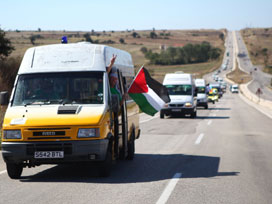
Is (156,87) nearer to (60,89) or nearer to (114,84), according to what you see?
(114,84)

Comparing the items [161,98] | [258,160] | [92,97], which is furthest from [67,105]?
[258,160]

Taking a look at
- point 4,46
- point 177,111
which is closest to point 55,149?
point 177,111

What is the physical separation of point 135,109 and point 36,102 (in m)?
3.68

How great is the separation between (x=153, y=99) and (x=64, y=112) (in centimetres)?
272

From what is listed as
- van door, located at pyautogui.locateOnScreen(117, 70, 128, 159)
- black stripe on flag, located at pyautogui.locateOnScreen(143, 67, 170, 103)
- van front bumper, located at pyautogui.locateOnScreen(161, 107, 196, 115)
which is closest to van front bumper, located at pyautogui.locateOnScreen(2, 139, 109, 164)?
van door, located at pyautogui.locateOnScreen(117, 70, 128, 159)

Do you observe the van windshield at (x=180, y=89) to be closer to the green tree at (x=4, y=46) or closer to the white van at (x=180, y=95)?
the white van at (x=180, y=95)

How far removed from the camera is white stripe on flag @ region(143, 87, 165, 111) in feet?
35.3

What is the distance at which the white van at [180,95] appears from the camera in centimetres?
2891

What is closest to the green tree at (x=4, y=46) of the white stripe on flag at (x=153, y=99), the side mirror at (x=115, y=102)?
the white stripe on flag at (x=153, y=99)

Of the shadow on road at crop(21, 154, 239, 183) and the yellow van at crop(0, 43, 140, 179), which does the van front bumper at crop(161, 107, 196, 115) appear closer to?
the shadow on road at crop(21, 154, 239, 183)

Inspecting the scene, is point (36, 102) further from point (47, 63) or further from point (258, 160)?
point (258, 160)

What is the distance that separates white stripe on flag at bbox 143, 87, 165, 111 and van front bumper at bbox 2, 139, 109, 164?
8.34 feet

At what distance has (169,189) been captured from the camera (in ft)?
26.1

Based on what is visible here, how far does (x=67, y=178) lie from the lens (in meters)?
8.99
